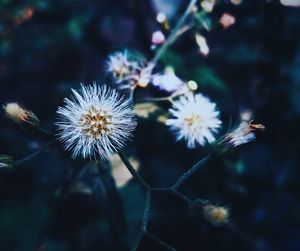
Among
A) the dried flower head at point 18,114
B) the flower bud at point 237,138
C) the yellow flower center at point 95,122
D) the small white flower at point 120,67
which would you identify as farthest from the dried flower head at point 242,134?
the dried flower head at point 18,114

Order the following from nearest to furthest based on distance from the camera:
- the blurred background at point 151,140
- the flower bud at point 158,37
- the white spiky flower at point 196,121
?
the white spiky flower at point 196,121
the flower bud at point 158,37
the blurred background at point 151,140

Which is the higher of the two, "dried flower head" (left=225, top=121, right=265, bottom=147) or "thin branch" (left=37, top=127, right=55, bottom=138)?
"thin branch" (left=37, top=127, right=55, bottom=138)

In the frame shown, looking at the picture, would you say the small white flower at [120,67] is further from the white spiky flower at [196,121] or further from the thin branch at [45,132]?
the thin branch at [45,132]

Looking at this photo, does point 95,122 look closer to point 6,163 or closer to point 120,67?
point 6,163

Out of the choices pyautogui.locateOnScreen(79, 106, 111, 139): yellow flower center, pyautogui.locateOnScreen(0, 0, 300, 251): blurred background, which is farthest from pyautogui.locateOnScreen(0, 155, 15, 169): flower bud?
pyautogui.locateOnScreen(0, 0, 300, 251): blurred background

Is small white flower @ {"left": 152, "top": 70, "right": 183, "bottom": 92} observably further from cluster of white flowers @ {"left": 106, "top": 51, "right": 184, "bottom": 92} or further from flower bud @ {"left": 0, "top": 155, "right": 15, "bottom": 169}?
flower bud @ {"left": 0, "top": 155, "right": 15, "bottom": 169}

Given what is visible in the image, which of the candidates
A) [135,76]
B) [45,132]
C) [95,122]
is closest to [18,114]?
[45,132]
